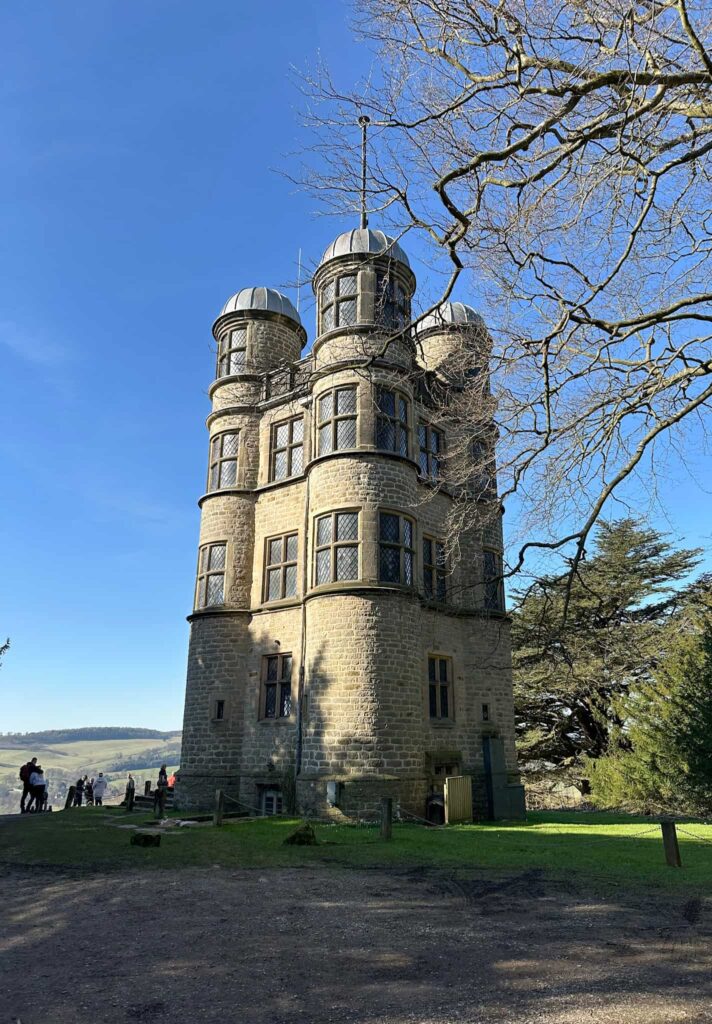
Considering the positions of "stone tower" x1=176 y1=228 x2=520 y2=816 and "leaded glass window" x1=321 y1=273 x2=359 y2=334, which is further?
"leaded glass window" x1=321 y1=273 x2=359 y2=334

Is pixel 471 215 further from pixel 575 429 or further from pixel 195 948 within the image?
pixel 195 948

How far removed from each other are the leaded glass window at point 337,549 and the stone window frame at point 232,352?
7.91m

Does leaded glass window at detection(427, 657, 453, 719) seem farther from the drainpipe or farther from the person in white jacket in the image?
the person in white jacket

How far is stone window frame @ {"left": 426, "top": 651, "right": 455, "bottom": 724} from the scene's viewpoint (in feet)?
61.2

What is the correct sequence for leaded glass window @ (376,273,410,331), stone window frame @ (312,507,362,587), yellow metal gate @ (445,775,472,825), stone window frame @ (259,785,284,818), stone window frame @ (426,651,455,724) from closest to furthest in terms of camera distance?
1. yellow metal gate @ (445,775,472,825)
2. stone window frame @ (312,507,362,587)
3. stone window frame @ (259,785,284,818)
4. stone window frame @ (426,651,455,724)
5. leaded glass window @ (376,273,410,331)

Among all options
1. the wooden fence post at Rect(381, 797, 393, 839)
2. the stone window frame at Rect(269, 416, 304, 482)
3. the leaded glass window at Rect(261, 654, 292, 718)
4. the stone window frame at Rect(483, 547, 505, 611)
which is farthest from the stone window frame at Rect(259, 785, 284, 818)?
the stone window frame at Rect(269, 416, 304, 482)

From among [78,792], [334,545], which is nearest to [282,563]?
[334,545]

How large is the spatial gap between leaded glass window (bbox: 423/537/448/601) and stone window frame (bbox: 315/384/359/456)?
13.2 ft

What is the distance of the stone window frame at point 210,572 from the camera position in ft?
68.0

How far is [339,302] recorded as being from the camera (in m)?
19.6

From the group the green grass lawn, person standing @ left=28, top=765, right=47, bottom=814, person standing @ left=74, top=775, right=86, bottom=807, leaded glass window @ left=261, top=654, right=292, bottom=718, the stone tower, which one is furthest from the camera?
person standing @ left=74, top=775, right=86, bottom=807

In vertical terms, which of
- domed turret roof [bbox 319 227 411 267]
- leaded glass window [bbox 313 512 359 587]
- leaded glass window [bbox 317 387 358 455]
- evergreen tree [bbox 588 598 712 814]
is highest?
domed turret roof [bbox 319 227 411 267]

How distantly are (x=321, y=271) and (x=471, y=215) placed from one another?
12.0m

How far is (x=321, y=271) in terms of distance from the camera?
67.4 ft
